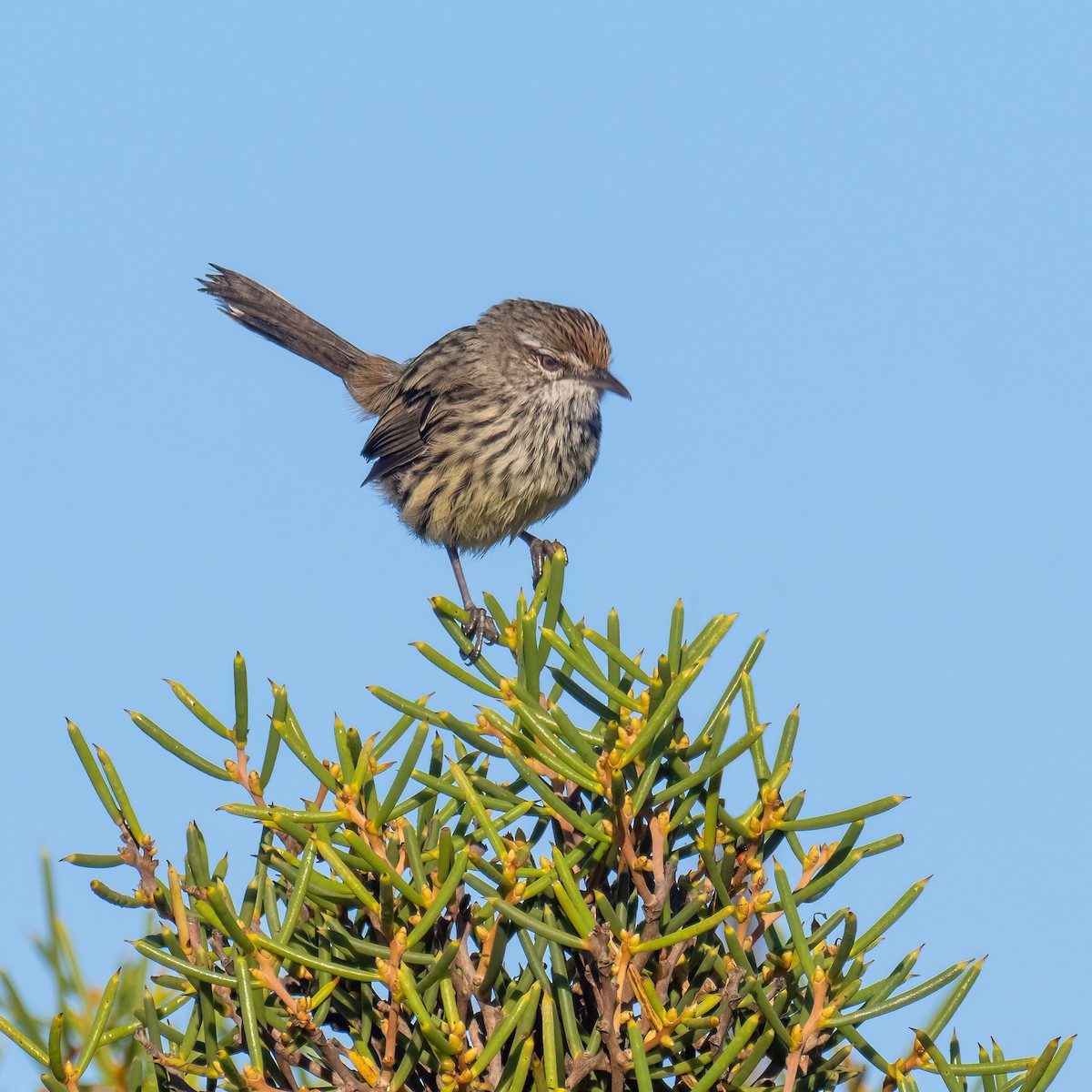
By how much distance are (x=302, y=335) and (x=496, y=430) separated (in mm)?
2524

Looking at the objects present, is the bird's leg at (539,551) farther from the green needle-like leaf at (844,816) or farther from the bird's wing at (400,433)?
the green needle-like leaf at (844,816)

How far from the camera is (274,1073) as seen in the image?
2305 mm

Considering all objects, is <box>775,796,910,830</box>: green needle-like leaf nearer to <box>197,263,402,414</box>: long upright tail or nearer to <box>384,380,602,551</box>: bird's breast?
<box>384,380,602,551</box>: bird's breast

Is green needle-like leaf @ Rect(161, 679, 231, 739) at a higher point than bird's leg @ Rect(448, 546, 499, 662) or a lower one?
lower

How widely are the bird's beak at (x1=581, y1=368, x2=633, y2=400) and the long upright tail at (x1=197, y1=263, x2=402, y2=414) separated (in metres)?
2.14

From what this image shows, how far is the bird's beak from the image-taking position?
22.9ft

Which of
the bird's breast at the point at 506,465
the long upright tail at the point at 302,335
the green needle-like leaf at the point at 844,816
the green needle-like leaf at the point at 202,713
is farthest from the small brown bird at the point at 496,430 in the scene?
the green needle-like leaf at the point at 844,816

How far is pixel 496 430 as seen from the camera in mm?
7449

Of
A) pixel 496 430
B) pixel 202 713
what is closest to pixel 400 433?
pixel 496 430

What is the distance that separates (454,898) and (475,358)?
5.91m

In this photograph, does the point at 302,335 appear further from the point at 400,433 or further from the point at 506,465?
the point at 506,465

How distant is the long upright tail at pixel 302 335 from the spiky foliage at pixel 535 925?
676 centimetres

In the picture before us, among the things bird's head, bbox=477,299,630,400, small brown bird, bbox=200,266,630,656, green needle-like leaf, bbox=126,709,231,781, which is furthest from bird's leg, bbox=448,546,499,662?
green needle-like leaf, bbox=126,709,231,781

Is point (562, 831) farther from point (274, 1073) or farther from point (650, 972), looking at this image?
point (274, 1073)
